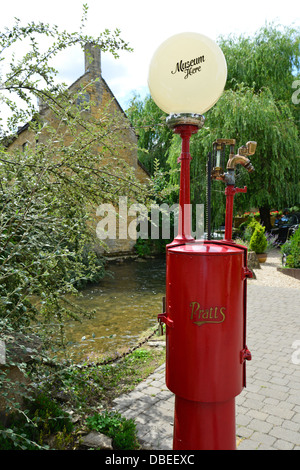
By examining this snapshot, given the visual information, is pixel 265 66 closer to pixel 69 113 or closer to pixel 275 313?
pixel 275 313

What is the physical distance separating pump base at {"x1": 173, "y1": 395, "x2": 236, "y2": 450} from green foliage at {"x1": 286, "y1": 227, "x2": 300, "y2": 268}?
8462 mm

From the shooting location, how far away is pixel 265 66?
1436 cm

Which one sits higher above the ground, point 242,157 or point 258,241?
point 242,157

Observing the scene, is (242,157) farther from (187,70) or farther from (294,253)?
(294,253)

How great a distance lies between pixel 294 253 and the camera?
9.95 m

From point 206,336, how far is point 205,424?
0.62 metres

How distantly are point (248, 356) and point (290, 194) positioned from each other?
13.1 meters

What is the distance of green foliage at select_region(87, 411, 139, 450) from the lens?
269 centimetres

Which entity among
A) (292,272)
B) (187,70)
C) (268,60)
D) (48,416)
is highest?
(268,60)

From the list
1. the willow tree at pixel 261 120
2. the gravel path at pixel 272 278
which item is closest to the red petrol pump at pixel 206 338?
the gravel path at pixel 272 278

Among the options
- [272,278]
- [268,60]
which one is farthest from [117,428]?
[268,60]

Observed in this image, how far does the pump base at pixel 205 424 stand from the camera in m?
2.13

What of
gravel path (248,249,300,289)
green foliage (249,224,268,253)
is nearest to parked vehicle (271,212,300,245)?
green foliage (249,224,268,253)

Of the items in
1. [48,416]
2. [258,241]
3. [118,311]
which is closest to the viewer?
[48,416]
